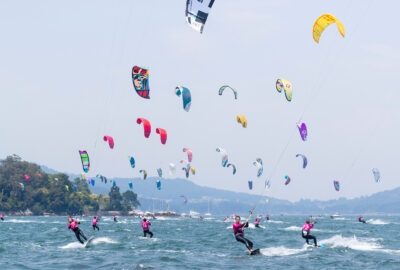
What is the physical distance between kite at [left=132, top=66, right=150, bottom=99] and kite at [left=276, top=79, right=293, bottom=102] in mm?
8905

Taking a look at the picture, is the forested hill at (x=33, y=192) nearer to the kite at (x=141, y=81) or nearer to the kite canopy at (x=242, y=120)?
the kite canopy at (x=242, y=120)

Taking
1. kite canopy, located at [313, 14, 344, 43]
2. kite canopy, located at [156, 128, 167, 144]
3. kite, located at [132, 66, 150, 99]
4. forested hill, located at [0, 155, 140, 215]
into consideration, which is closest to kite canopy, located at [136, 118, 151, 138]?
kite canopy, located at [156, 128, 167, 144]

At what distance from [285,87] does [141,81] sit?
960 centimetres

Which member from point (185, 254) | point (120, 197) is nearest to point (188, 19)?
point (185, 254)

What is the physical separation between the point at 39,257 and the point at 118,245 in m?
5.99

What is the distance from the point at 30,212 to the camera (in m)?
143

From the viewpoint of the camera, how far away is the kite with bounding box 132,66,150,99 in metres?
29.1

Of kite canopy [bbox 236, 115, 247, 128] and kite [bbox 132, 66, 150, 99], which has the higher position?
kite canopy [bbox 236, 115, 247, 128]

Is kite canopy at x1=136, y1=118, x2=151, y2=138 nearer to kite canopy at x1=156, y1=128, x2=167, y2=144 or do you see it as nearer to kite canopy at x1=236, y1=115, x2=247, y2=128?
kite canopy at x1=156, y1=128, x2=167, y2=144

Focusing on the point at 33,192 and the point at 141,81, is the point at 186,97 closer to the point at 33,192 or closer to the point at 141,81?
the point at 141,81

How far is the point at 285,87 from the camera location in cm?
3444

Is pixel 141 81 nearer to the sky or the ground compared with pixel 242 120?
nearer to the ground

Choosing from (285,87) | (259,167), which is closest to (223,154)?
(259,167)

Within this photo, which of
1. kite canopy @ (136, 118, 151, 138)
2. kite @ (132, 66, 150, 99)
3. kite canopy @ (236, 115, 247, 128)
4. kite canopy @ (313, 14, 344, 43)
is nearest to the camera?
kite canopy @ (313, 14, 344, 43)
